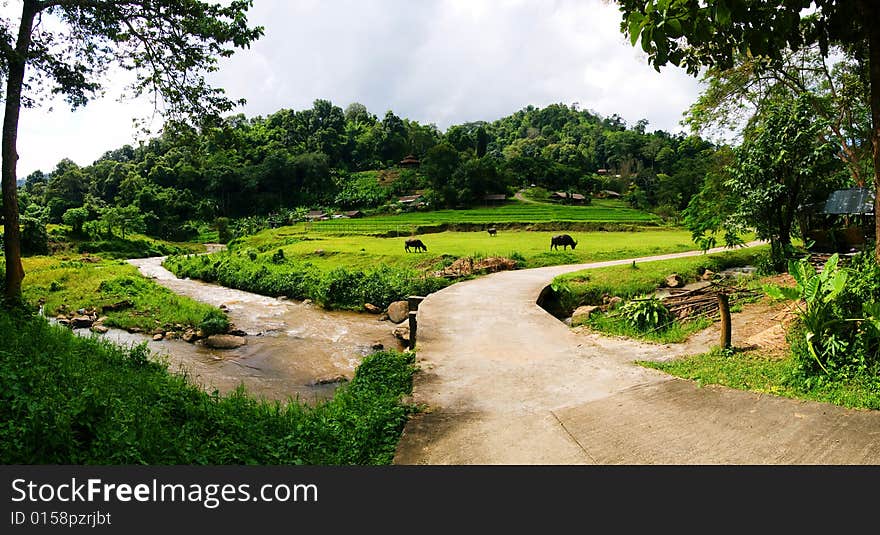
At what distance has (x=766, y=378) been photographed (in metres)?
6.41

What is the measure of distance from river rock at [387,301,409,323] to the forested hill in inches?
1296

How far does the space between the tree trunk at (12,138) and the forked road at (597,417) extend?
8.96 metres

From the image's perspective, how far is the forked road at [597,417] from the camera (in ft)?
15.5

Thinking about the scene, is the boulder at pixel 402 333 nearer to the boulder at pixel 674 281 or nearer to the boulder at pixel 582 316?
the boulder at pixel 582 316

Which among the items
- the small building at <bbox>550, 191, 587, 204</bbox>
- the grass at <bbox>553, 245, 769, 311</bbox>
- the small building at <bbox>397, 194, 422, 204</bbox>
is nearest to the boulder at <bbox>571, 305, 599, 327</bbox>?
the grass at <bbox>553, 245, 769, 311</bbox>

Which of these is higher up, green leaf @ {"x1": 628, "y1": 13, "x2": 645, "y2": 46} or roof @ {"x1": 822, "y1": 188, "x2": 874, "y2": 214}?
green leaf @ {"x1": 628, "y1": 13, "x2": 645, "y2": 46}

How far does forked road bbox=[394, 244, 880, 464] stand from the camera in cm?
473

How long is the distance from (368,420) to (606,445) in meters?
2.62

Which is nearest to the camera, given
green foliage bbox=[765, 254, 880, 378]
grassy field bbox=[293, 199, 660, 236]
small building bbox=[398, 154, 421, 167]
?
green foliage bbox=[765, 254, 880, 378]

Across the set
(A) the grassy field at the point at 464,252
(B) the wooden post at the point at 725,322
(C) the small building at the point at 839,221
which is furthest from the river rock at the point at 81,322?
(C) the small building at the point at 839,221

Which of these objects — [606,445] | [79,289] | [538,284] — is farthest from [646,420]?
[79,289]

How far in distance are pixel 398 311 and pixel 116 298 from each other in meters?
10.7

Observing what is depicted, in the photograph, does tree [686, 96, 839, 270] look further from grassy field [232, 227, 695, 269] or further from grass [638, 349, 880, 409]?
grass [638, 349, 880, 409]

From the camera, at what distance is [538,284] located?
15328mm
